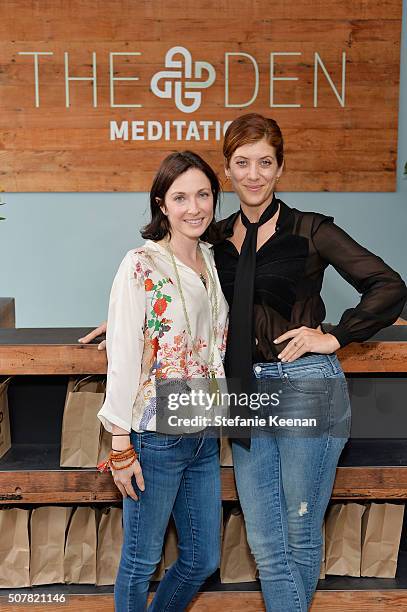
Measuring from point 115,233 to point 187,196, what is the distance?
2.26 meters

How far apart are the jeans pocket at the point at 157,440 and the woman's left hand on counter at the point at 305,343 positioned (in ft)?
1.02

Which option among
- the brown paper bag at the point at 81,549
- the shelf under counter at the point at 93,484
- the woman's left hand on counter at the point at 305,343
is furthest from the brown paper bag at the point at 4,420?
the woman's left hand on counter at the point at 305,343

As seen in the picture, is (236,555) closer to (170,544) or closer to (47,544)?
(170,544)

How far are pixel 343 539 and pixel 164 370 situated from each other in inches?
32.4

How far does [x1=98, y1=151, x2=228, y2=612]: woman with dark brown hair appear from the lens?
174 cm

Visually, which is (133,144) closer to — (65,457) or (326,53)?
(326,53)

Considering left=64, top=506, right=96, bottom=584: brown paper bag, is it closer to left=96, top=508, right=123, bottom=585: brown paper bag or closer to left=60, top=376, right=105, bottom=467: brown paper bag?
left=96, top=508, right=123, bottom=585: brown paper bag

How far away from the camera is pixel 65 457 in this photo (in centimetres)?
214

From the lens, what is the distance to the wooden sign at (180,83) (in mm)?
3822

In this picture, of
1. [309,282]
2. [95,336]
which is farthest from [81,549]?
[309,282]

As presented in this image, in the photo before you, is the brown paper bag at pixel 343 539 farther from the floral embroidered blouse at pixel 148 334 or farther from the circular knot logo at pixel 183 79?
the circular knot logo at pixel 183 79

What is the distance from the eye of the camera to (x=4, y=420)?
224 cm
